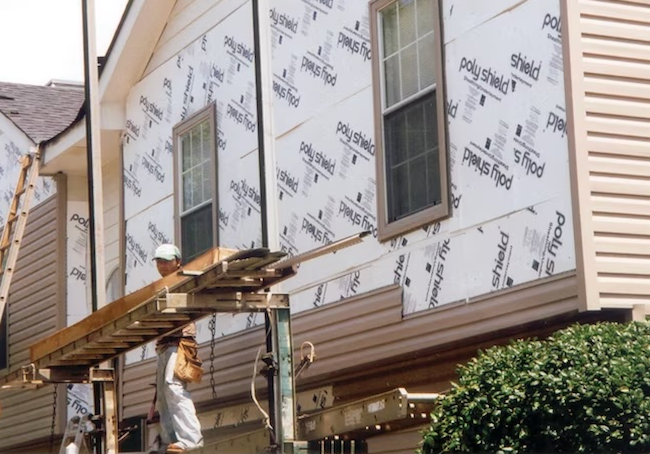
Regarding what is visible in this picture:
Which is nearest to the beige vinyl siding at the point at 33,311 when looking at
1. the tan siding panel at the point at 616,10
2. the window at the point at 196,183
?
the window at the point at 196,183

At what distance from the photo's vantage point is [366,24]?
12359mm

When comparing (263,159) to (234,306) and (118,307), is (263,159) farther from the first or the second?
(234,306)

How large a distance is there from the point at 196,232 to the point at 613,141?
6.93m

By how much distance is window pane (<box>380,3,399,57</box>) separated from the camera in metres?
12.0

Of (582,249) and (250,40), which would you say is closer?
(582,249)

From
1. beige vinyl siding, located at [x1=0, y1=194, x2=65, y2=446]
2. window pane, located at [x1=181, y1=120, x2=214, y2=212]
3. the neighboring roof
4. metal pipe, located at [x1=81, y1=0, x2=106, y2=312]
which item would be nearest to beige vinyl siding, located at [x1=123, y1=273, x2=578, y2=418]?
window pane, located at [x1=181, y1=120, x2=214, y2=212]

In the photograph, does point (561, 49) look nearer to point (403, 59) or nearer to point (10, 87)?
point (403, 59)

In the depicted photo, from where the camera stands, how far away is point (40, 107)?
2159 centimetres

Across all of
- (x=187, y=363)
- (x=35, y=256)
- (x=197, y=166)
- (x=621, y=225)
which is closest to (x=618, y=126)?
(x=621, y=225)

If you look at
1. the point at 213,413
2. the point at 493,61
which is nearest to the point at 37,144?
the point at 213,413

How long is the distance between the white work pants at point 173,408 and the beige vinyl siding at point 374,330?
2072 mm

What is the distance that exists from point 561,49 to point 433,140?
1864 mm

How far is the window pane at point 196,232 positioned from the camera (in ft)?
50.1

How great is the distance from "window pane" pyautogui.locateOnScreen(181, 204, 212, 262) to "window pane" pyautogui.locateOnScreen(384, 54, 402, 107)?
3.80 m
